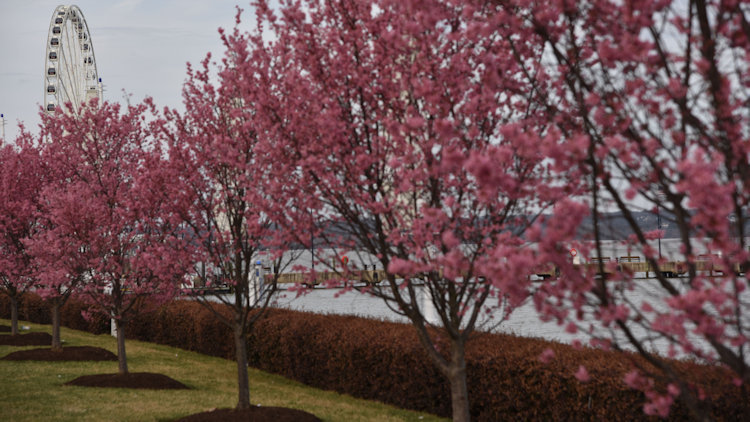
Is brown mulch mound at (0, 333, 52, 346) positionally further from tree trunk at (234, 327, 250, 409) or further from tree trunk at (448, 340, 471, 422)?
tree trunk at (448, 340, 471, 422)

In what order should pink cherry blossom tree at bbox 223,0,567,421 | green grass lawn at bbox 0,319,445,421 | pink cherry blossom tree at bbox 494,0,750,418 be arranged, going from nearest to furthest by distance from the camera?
1. pink cherry blossom tree at bbox 494,0,750,418
2. pink cherry blossom tree at bbox 223,0,567,421
3. green grass lawn at bbox 0,319,445,421

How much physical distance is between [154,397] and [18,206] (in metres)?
7.03

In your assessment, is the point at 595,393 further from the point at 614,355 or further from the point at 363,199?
the point at 363,199

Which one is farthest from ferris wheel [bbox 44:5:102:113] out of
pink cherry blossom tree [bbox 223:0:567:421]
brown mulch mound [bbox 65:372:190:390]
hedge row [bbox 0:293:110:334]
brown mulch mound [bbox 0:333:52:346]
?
pink cherry blossom tree [bbox 223:0:567:421]

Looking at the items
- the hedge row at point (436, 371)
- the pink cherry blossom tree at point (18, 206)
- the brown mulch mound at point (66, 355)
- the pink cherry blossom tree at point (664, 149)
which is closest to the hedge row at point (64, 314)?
the pink cherry blossom tree at point (18, 206)

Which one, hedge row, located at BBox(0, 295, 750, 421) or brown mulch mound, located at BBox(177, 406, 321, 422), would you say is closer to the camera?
hedge row, located at BBox(0, 295, 750, 421)

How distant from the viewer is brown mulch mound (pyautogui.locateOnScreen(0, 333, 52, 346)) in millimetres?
16380

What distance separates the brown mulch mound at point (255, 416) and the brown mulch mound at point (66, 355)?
6.93 meters

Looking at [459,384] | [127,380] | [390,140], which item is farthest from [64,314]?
[390,140]

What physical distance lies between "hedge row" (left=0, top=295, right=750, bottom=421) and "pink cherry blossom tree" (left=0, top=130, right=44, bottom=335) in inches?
168

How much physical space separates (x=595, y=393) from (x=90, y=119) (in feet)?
34.0

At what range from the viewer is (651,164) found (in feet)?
9.62

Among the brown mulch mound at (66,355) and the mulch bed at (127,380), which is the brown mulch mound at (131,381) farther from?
the brown mulch mound at (66,355)

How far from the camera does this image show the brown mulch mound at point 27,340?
1638 centimetres
